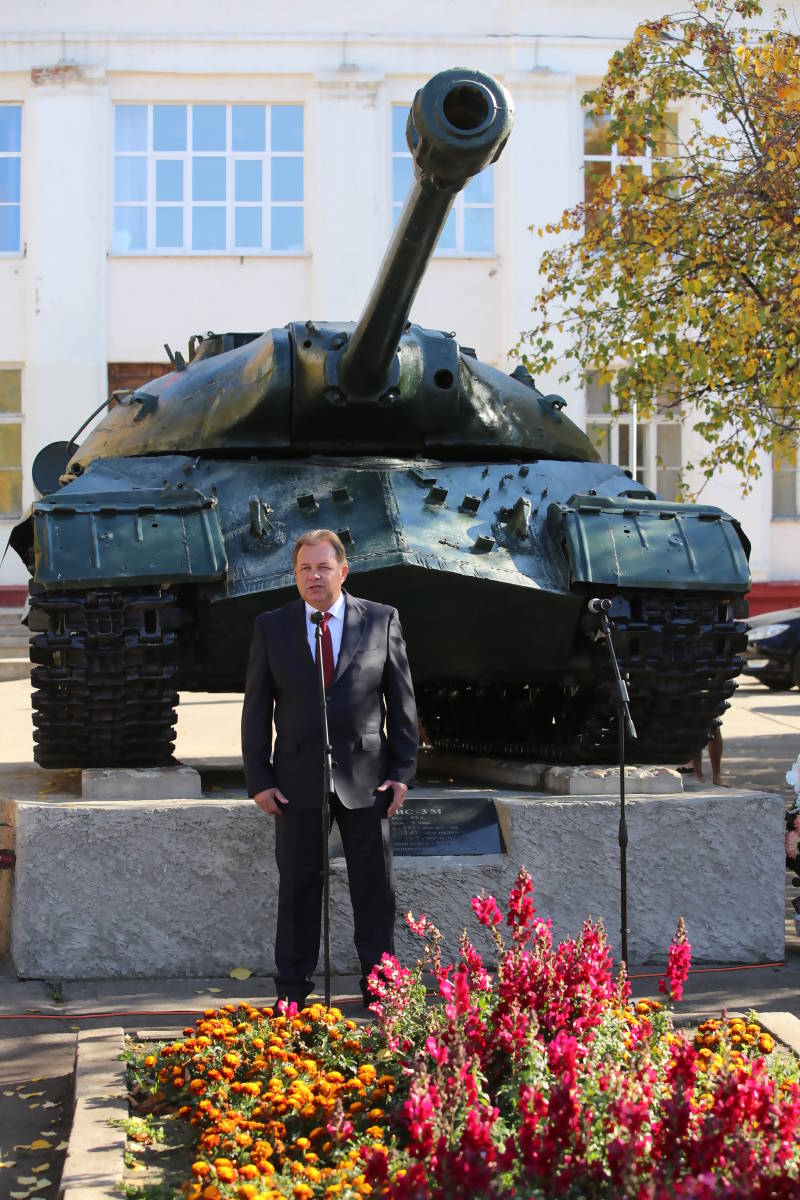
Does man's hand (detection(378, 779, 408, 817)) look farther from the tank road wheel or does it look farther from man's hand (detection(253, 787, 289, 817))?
the tank road wheel

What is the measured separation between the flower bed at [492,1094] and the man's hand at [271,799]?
2.46 feet

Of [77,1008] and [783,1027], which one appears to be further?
[77,1008]

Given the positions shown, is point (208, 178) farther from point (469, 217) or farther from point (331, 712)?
point (331, 712)

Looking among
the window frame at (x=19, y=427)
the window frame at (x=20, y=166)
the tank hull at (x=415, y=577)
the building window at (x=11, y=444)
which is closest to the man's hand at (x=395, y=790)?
the tank hull at (x=415, y=577)

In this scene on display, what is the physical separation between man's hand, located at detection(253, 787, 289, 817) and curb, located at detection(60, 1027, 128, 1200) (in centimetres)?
86

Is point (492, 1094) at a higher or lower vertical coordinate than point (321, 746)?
lower

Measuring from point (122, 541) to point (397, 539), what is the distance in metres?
1.12

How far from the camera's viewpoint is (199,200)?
70.2 feet

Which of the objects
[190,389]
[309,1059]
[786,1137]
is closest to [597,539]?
[190,389]

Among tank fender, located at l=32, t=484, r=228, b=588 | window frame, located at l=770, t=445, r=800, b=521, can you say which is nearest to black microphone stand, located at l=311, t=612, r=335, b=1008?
tank fender, located at l=32, t=484, r=228, b=588

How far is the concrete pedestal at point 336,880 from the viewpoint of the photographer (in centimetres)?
643

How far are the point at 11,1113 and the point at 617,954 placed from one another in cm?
286

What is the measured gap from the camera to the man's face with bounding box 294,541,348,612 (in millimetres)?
5531

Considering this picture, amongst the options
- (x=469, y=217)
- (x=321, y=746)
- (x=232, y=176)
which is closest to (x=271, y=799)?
(x=321, y=746)
